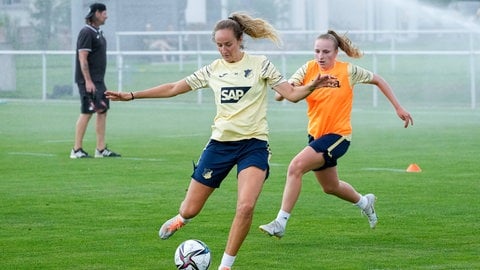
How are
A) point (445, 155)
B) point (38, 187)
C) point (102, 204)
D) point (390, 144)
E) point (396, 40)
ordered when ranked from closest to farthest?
1. point (102, 204)
2. point (38, 187)
3. point (445, 155)
4. point (390, 144)
5. point (396, 40)

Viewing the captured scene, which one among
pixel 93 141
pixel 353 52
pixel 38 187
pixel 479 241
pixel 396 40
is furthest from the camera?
pixel 396 40

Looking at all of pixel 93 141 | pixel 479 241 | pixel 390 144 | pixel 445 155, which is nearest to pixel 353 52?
pixel 479 241

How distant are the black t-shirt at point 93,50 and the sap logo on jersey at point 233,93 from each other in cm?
852

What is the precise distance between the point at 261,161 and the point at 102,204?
12.0 feet

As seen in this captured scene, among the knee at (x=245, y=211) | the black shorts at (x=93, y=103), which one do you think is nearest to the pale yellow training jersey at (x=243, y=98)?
the knee at (x=245, y=211)

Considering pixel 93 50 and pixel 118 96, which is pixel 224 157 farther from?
pixel 93 50

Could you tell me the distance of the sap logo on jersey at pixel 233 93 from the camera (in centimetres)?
870

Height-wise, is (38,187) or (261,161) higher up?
(261,161)

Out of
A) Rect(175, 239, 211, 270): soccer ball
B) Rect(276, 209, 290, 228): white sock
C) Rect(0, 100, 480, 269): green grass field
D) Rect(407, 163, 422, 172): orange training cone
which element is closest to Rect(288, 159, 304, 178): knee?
Rect(276, 209, 290, 228): white sock

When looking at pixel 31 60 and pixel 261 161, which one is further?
pixel 31 60

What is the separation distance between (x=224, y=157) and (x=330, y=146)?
5.48ft

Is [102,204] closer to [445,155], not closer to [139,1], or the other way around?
[445,155]

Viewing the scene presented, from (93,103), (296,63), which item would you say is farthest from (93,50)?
(296,63)

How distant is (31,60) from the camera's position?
32344 mm
